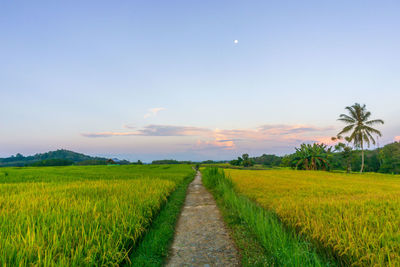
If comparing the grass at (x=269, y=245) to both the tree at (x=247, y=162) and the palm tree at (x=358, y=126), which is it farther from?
the tree at (x=247, y=162)

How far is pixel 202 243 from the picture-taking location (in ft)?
13.9

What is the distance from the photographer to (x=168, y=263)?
3.38m

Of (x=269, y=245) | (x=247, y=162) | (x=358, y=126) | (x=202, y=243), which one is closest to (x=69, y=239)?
(x=202, y=243)

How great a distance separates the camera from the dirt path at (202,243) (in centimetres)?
345

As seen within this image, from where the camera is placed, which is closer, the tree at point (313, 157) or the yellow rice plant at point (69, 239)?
the yellow rice plant at point (69, 239)

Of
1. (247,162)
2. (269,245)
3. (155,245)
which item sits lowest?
(247,162)

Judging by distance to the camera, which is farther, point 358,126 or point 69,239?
point 358,126

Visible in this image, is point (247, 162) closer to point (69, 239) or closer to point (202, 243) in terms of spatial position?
point (202, 243)

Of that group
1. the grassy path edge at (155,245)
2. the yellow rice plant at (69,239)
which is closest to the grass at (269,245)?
the grassy path edge at (155,245)

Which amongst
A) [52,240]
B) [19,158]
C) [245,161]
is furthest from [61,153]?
[52,240]

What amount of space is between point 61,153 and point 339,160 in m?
193

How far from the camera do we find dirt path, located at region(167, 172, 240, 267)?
345 cm

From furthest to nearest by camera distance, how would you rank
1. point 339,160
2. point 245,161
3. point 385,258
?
point 245,161
point 339,160
point 385,258

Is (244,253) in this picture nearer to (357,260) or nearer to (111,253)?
(357,260)
